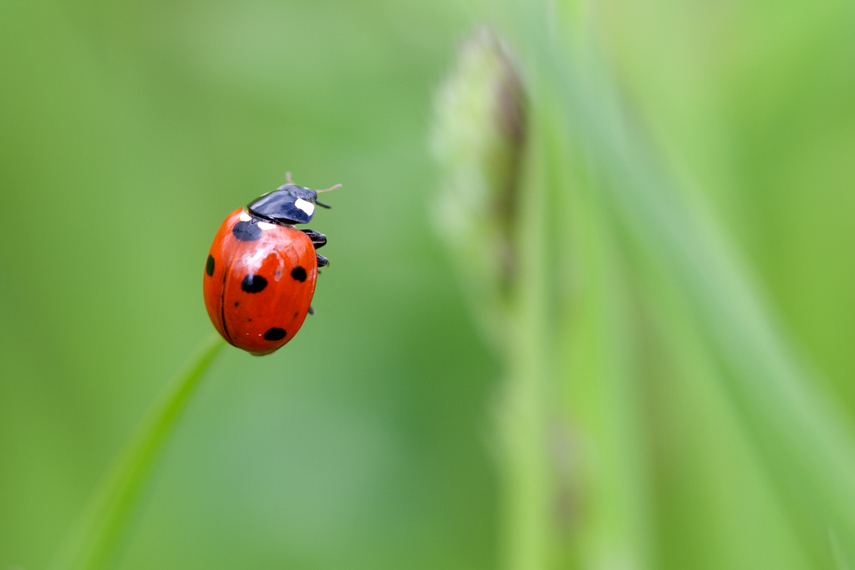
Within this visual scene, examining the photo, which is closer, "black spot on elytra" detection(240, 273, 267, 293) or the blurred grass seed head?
the blurred grass seed head

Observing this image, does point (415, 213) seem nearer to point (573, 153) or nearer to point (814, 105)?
point (814, 105)

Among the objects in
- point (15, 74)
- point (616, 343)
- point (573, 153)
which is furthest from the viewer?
point (15, 74)

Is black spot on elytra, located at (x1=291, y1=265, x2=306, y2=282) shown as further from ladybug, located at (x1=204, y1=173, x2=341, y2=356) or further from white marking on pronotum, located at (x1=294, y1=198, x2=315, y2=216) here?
white marking on pronotum, located at (x1=294, y1=198, x2=315, y2=216)

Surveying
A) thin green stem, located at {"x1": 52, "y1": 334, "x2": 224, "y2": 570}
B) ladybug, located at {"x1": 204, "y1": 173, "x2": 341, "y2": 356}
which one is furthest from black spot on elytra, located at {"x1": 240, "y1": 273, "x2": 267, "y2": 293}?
thin green stem, located at {"x1": 52, "y1": 334, "x2": 224, "y2": 570}

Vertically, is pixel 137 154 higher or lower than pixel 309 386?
higher

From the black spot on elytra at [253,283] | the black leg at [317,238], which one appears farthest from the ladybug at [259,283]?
the black leg at [317,238]

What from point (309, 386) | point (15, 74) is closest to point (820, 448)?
point (309, 386)

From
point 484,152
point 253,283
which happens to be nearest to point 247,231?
point 253,283
